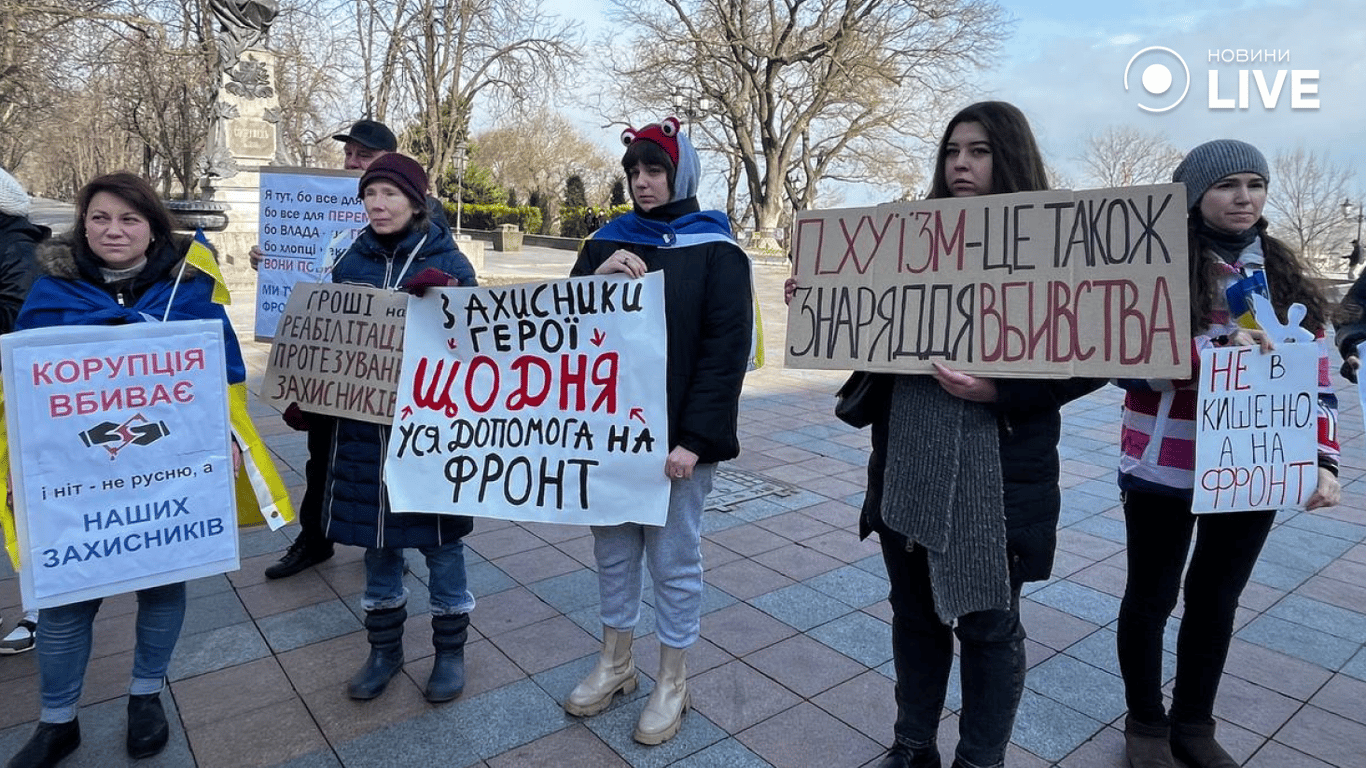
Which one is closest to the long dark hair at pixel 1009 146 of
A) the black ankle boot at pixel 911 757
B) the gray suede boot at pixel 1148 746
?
the black ankle boot at pixel 911 757

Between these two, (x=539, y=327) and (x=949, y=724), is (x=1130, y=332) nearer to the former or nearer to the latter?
(x=949, y=724)

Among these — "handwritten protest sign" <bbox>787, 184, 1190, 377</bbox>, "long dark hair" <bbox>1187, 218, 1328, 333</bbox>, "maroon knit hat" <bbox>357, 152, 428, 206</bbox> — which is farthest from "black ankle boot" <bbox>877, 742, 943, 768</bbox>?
"maroon knit hat" <bbox>357, 152, 428, 206</bbox>

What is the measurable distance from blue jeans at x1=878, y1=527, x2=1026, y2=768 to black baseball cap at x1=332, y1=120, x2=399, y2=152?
10.3ft

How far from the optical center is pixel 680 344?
2732 mm

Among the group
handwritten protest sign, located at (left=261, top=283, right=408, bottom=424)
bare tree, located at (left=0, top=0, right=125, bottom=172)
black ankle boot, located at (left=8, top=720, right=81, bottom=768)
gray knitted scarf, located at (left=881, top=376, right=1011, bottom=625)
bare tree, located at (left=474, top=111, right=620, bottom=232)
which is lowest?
black ankle boot, located at (left=8, top=720, right=81, bottom=768)

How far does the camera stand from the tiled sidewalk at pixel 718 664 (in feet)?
9.18

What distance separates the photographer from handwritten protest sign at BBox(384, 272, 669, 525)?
9.00 feet

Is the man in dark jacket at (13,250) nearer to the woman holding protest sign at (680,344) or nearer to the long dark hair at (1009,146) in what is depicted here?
the woman holding protest sign at (680,344)

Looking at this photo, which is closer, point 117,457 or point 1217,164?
point 1217,164

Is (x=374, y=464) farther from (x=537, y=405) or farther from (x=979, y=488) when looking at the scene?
(x=979, y=488)

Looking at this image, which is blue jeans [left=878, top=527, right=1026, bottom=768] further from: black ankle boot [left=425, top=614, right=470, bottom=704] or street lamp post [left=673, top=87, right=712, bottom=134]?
street lamp post [left=673, top=87, right=712, bottom=134]

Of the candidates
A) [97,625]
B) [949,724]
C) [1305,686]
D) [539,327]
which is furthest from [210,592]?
[1305,686]

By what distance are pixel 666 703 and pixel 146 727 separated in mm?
1656

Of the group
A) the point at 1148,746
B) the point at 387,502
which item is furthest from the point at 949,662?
the point at 387,502
